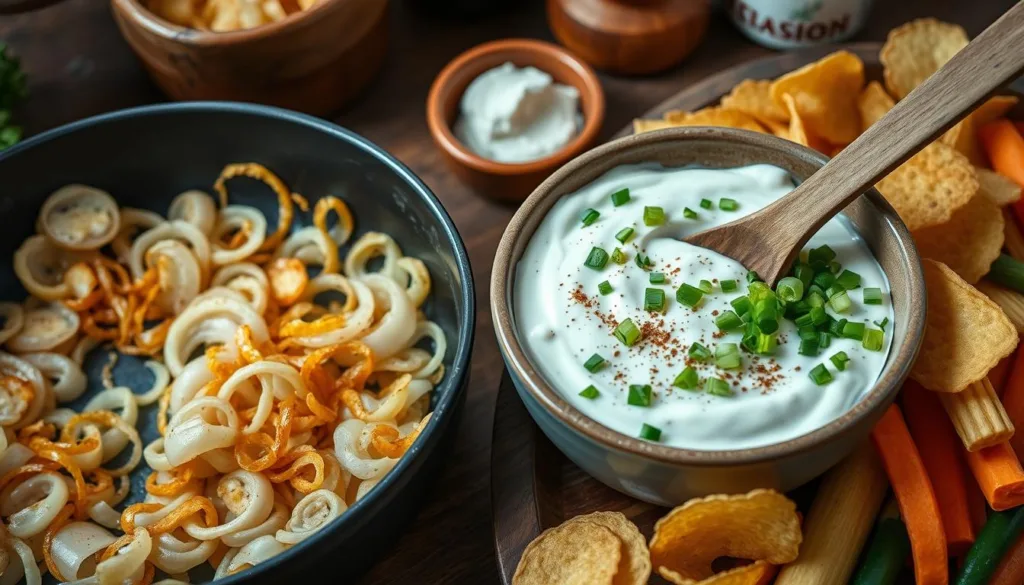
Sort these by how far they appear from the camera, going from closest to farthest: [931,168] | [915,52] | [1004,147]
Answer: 1. [931,168]
2. [1004,147]
3. [915,52]

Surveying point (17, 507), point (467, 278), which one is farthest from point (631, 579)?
point (17, 507)

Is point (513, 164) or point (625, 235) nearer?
point (625, 235)

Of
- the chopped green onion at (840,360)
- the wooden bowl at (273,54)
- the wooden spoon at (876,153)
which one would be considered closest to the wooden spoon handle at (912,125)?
the wooden spoon at (876,153)

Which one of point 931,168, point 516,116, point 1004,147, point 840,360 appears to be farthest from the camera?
point 516,116

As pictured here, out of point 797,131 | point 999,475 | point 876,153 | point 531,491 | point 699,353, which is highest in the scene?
point 876,153

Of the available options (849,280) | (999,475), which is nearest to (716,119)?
(849,280)

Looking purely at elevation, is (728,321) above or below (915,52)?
below

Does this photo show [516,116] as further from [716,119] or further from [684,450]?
[684,450]

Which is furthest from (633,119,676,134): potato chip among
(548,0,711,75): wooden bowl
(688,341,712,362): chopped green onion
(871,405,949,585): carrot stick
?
(871,405,949,585): carrot stick
